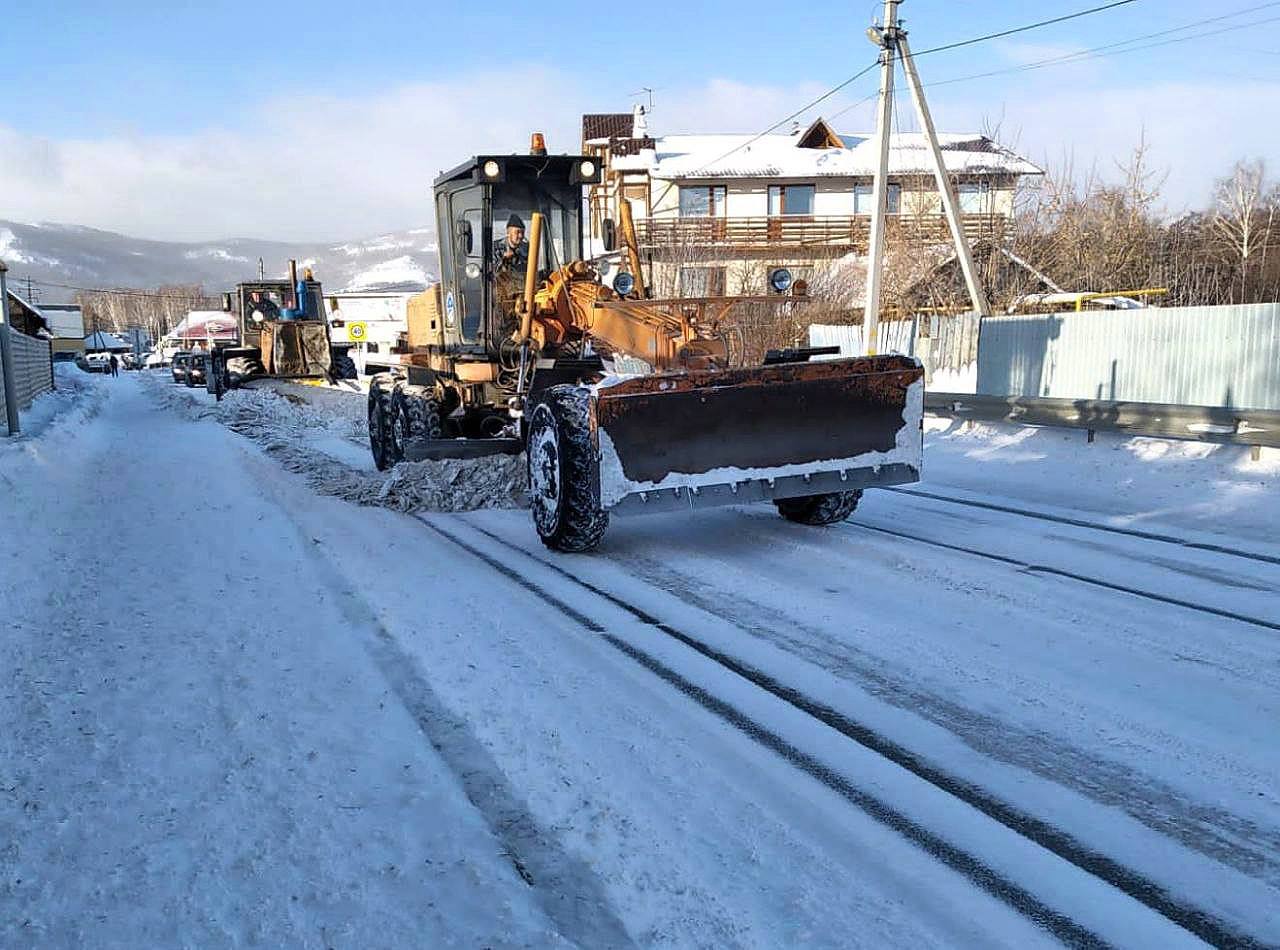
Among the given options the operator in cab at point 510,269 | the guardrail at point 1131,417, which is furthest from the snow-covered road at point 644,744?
the guardrail at point 1131,417

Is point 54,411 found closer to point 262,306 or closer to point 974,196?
point 262,306

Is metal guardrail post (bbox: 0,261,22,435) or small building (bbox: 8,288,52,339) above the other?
small building (bbox: 8,288,52,339)

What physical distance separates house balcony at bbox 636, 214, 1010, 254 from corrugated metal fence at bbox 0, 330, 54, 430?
569 inches

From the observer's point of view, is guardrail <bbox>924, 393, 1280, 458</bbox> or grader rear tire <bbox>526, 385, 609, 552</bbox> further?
guardrail <bbox>924, 393, 1280, 458</bbox>

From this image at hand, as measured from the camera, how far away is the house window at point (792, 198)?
131 feet

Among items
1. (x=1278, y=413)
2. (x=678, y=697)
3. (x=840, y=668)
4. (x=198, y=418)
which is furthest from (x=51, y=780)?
(x=198, y=418)

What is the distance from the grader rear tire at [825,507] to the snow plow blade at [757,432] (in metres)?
0.60

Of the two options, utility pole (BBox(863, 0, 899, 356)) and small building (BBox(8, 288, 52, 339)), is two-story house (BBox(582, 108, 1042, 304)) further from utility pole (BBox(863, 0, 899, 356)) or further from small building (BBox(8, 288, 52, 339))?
small building (BBox(8, 288, 52, 339))

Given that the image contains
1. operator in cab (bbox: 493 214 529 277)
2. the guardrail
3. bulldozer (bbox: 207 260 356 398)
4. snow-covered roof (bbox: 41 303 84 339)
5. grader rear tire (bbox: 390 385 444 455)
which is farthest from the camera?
snow-covered roof (bbox: 41 303 84 339)

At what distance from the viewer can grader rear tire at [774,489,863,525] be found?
7617 mm

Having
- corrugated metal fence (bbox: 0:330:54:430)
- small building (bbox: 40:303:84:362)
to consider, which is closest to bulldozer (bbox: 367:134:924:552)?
corrugated metal fence (bbox: 0:330:54:430)

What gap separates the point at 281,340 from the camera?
26188 mm

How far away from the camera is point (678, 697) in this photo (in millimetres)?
4148

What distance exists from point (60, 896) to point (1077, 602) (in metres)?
4.92
